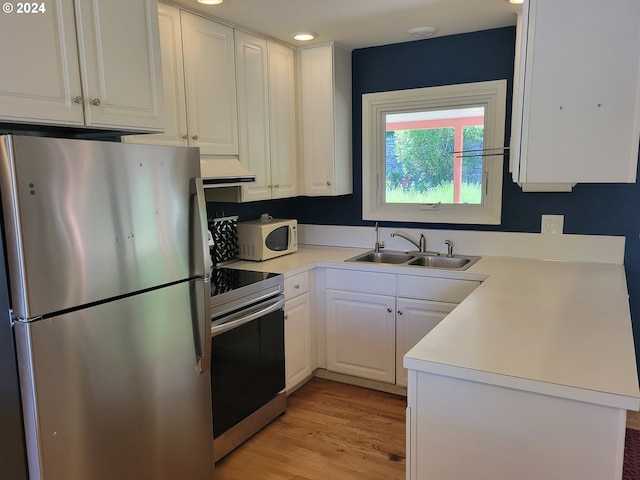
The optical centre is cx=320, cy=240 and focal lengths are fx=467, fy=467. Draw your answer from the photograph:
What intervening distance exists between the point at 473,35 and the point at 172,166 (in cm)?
226

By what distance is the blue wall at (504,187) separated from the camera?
2779 millimetres

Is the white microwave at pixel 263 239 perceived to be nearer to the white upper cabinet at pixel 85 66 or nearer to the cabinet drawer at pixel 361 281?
the cabinet drawer at pixel 361 281

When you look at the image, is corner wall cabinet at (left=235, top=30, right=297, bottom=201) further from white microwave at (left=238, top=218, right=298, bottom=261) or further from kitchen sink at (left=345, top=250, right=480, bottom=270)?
kitchen sink at (left=345, top=250, right=480, bottom=270)

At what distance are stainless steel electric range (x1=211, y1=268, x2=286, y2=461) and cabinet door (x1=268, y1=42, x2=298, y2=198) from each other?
0.81m

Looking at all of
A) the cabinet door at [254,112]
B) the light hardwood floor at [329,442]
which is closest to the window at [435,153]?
the cabinet door at [254,112]

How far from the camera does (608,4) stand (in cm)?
136

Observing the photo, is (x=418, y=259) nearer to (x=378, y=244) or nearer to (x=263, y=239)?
(x=378, y=244)

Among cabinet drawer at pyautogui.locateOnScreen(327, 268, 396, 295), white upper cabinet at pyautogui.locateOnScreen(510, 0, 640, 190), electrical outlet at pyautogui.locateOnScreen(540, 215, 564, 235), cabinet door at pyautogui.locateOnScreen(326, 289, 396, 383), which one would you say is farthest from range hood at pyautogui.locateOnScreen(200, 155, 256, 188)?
electrical outlet at pyautogui.locateOnScreen(540, 215, 564, 235)

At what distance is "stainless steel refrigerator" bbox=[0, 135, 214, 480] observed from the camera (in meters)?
1.40

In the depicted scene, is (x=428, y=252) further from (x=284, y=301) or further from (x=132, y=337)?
(x=132, y=337)

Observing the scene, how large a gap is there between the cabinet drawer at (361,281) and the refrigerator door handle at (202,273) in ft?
4.10

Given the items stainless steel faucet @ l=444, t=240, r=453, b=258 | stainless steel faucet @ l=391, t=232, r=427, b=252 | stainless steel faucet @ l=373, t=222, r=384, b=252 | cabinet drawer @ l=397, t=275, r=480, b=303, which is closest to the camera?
cabinet drawer @ l=397, t=275, r=480, b=303

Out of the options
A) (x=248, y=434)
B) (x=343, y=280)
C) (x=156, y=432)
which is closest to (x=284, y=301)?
(x=343, y=280)

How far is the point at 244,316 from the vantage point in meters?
2.41
